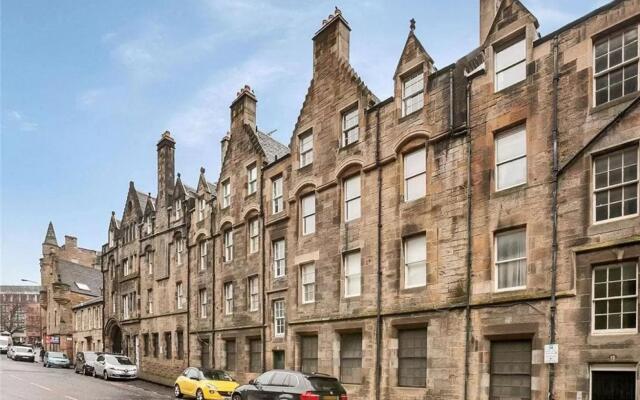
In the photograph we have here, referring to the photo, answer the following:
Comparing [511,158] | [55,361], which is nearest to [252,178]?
[511,158]

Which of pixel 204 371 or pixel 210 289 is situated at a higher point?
pixel 210 289

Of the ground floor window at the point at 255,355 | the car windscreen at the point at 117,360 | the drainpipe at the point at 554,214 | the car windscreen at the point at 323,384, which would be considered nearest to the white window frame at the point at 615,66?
the drainpipe at the point at 554,214

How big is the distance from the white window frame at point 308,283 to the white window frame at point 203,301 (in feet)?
31.6

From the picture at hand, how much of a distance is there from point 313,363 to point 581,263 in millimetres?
12211

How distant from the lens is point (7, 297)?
471 feet

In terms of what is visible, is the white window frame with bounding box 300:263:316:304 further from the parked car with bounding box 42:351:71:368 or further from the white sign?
the parked car with bounding box 42:351:71:368

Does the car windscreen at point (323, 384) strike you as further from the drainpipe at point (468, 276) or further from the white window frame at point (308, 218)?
the white window frame at point (308, 218)

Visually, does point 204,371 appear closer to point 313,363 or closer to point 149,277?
point 313,363

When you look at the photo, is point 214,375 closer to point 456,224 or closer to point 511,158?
point 456,224

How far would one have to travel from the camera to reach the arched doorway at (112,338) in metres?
44.0

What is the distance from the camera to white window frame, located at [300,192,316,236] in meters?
22.9

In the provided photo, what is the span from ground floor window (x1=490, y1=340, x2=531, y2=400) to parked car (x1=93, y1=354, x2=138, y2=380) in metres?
24.9

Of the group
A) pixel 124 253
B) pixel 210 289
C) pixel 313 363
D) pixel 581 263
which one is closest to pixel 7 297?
pixel 124 253

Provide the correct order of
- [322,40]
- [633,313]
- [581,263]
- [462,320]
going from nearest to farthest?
[633,313] → [581,263] → [462,320] → [322,40]
